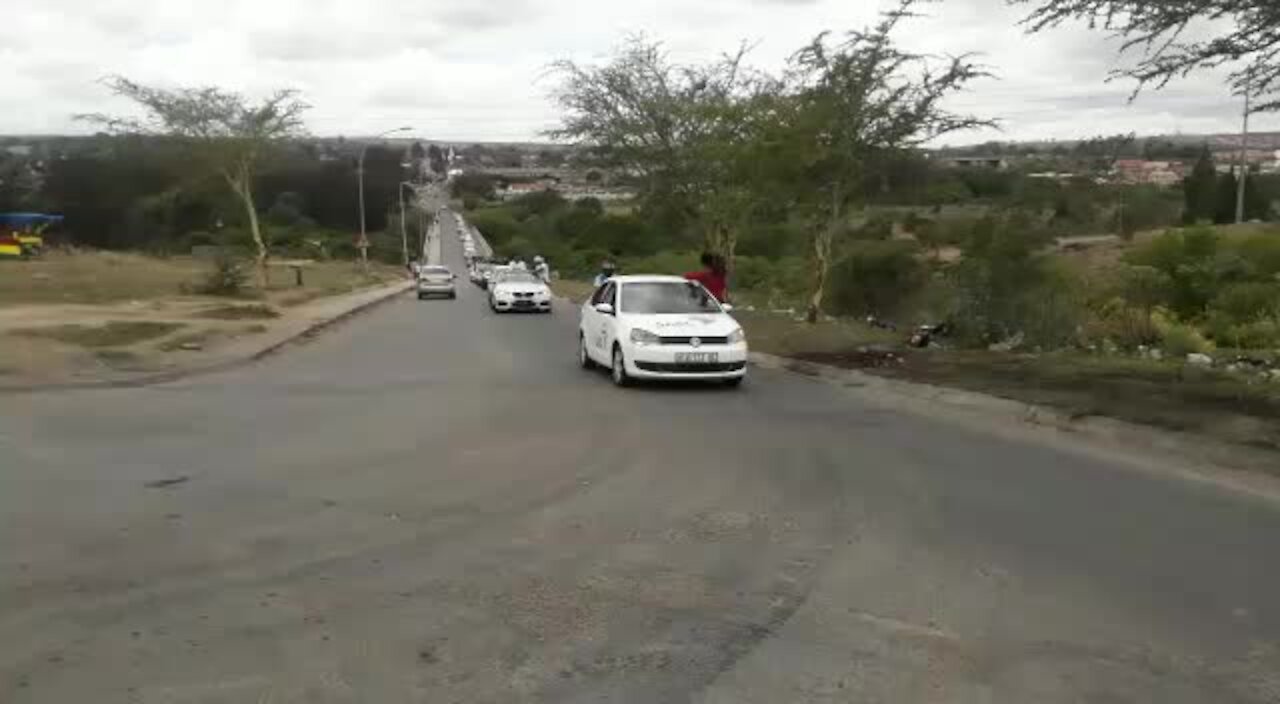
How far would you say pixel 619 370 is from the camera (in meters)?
14.7

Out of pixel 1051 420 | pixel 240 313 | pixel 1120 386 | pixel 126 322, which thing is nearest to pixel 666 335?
pixel 1051 420

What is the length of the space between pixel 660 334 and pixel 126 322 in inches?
470

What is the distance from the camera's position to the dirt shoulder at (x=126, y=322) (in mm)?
15859

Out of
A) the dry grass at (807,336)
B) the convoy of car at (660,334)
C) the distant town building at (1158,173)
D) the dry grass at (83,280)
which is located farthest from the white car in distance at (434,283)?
the convoy of car at (660,334)

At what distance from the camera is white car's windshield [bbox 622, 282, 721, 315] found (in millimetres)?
15297

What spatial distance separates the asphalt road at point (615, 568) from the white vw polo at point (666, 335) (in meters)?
3.17

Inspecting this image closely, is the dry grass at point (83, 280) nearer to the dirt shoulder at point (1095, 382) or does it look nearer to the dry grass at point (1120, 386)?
the dirt shoulder at point (1095, 382)

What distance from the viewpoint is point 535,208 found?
451 ft

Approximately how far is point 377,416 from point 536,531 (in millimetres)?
5437

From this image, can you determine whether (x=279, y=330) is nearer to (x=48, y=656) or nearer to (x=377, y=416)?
(x=377, y=416)

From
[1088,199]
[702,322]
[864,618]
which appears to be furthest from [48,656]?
[1088,199]

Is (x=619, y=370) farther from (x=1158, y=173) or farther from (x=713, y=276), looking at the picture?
(x=1158, y=173)

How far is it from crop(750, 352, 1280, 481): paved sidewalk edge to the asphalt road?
2.59 ft

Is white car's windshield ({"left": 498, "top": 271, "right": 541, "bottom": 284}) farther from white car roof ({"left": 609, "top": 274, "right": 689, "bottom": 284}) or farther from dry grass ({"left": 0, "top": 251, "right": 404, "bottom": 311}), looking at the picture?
white car roof ({"left": 609, "top": 274, "right": 689, "bottom": 284})
